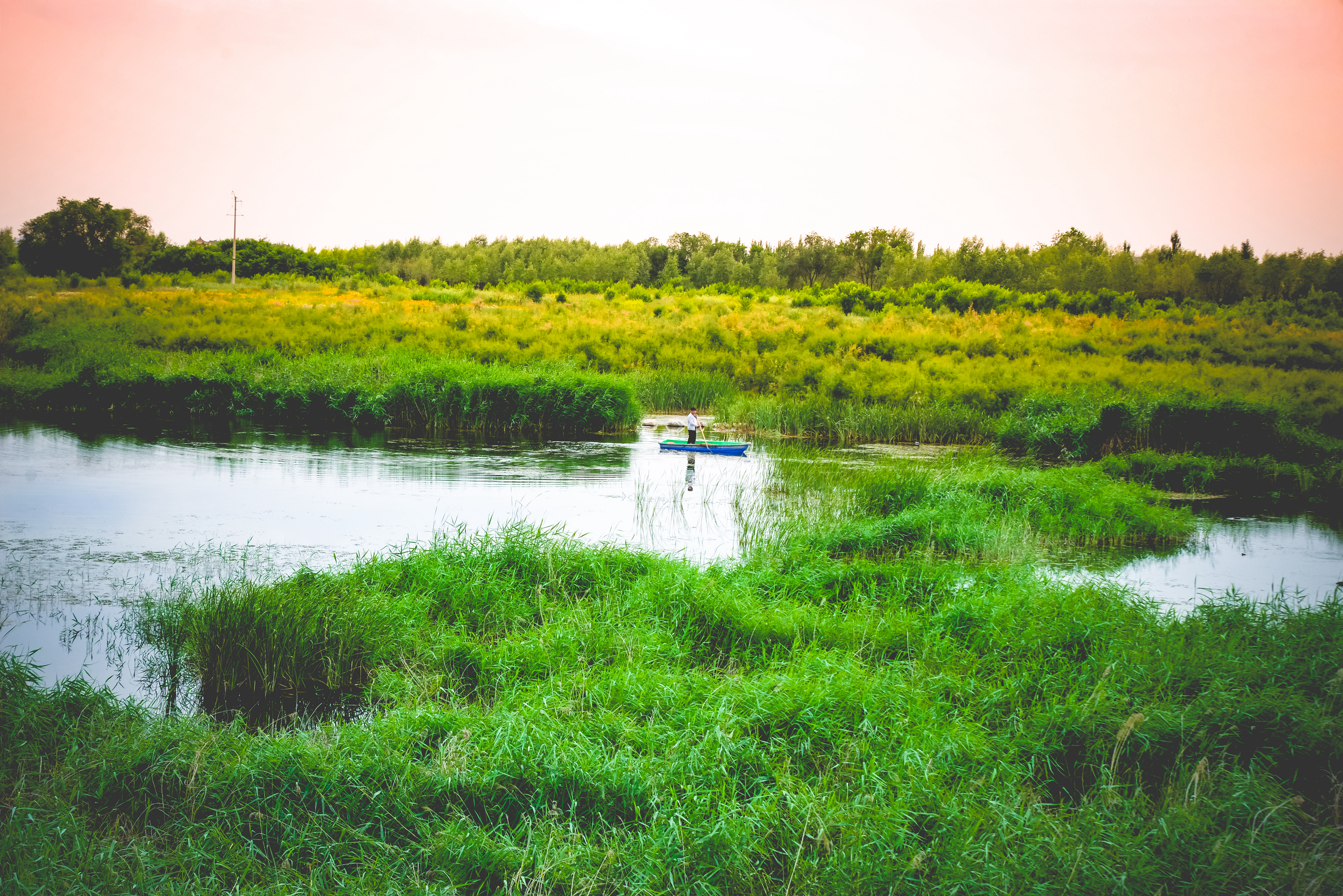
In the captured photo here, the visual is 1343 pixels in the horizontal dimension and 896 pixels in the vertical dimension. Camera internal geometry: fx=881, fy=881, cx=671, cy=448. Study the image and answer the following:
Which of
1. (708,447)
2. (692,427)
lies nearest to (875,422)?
(708,447)

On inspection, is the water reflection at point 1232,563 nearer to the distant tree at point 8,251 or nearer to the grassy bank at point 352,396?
the grassy bank at point 352,396

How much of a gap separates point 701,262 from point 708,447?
57086 millimetres

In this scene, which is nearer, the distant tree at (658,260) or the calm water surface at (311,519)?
the calm water surface at (311,519)

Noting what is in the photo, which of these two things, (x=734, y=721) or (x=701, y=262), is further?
(x=701, y=262)

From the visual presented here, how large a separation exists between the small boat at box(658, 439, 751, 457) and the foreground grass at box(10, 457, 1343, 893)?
11.5m

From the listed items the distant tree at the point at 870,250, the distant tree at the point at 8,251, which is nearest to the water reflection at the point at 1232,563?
the distant tree at the point at 8,251

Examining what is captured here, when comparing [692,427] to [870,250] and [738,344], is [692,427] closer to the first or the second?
[738,344]

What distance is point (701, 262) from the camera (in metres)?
75.3

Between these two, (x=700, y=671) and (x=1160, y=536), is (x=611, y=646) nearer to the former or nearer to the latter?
(x=700, y=671)

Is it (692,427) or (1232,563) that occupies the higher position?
Answer: (692,427)

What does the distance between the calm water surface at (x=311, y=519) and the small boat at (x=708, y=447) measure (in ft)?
1.27

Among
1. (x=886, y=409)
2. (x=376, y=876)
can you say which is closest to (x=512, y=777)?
(x=376, y=876)

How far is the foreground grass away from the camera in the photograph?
13.6 feet

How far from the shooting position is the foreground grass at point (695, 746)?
13.6ft
